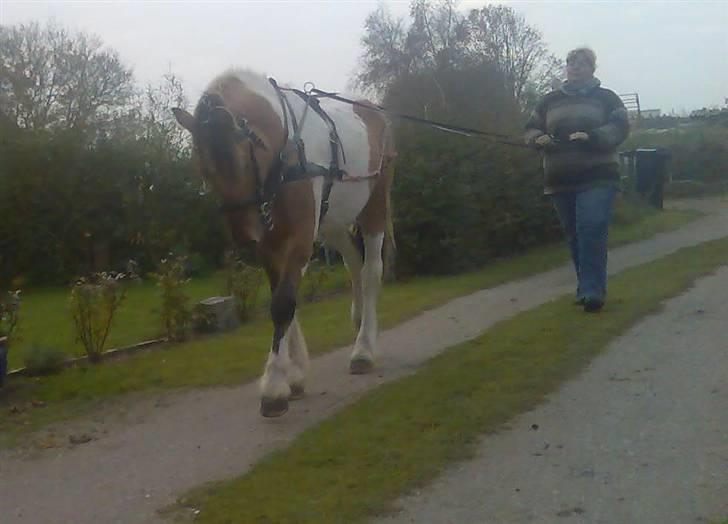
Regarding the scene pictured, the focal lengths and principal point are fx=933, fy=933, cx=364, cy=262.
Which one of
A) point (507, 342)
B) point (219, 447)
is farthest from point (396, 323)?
point (219, 447)

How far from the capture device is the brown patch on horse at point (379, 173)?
722 centimetres

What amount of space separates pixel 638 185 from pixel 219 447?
18.6 meters

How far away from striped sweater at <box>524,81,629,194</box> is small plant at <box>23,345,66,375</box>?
15.1 ft

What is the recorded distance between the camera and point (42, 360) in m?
7.50

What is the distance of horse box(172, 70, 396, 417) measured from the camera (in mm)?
5070

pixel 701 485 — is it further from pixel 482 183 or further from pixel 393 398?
pixel 482 183

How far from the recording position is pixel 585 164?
27.7ft

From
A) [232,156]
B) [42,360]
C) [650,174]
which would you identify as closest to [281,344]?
[232,156]

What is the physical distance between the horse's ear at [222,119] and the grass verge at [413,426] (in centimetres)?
173

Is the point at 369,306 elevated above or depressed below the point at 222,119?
below

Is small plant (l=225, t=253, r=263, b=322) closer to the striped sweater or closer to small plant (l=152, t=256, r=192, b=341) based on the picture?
small plant (l=152, t=256, r=192, b=341)

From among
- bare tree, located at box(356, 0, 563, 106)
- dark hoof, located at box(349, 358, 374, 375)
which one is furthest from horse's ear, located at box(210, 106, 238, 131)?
bare tree, located at box(356, 0, 563, 106)

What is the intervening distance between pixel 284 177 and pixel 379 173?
1.75 meters

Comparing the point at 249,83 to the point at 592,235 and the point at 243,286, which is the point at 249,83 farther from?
the point at 243,286
